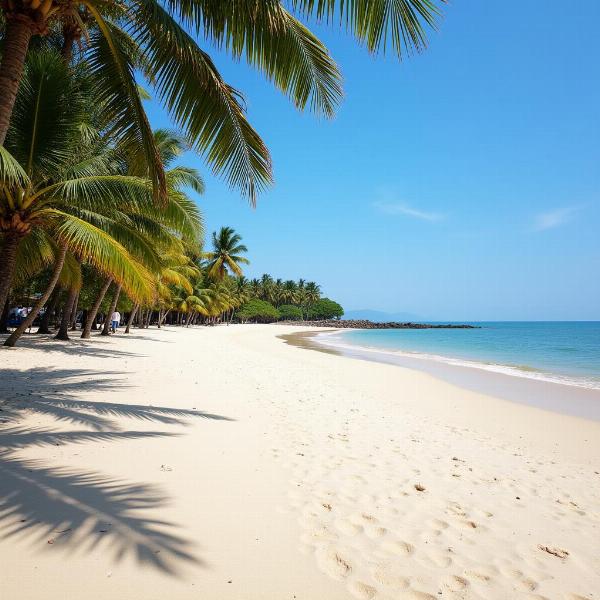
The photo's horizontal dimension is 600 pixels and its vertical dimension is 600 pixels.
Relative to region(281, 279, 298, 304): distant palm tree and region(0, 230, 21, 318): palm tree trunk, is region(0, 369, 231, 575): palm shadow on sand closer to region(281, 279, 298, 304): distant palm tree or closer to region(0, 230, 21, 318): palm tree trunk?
region(0, 230, 21, 318): palm tree trunk

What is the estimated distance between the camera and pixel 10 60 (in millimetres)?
4258

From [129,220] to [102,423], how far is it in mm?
8062

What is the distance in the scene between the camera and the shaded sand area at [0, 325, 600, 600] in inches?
87.3

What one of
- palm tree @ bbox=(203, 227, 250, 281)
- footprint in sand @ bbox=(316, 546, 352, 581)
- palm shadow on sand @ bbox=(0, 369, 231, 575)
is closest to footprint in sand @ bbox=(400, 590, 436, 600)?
footprint in sand @ bbox=(316, 546, 352, 581)

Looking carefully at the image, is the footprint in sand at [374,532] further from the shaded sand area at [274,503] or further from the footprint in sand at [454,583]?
the footprint in sand at [454,583]

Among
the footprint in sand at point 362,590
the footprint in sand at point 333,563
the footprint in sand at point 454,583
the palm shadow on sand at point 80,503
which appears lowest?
the footprint in sand at point 454,583

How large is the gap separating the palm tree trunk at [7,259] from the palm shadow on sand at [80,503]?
285cm

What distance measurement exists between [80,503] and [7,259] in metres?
5.79

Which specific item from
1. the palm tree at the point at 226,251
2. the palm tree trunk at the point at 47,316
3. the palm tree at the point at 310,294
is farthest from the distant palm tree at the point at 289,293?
the palm tree trunk at the point at 47,316

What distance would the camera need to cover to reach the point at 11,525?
8.07 feet

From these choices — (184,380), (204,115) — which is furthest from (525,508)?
(184,380)

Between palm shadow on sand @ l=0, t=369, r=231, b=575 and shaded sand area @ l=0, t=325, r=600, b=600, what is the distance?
0.01m

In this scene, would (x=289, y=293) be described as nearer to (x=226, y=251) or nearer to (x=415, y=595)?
(x=226, y=251)

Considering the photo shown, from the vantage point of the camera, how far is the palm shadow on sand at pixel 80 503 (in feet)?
7.66
